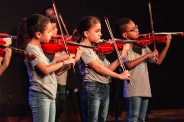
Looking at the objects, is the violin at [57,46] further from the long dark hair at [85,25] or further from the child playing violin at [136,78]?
the child playing violin at [136,78]

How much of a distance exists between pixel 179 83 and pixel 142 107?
1.95 metres

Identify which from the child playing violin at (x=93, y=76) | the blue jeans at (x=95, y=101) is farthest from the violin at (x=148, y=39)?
the blue jeans at (x=95, y=101)

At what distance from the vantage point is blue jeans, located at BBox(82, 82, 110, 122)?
298 cm

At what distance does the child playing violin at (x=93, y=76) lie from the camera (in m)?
2.99

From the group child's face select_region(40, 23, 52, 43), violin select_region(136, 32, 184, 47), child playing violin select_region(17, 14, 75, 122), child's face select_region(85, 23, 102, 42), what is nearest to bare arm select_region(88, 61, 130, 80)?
child's face select_region(85, 23, 102, 42)

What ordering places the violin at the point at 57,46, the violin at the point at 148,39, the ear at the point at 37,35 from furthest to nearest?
the violin at the point at 148,39
the violin at the point at 57,46
the ear at the point at 37,35

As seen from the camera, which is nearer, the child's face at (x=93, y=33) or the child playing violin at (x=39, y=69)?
the child playing violin at (x=39, y=69)

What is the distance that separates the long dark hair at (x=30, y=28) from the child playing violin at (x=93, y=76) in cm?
54

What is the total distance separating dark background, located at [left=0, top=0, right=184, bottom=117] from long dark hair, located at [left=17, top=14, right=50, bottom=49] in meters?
1.27

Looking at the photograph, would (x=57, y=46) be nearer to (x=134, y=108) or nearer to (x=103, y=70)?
(x=103, y=70)

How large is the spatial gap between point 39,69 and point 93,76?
636 mm

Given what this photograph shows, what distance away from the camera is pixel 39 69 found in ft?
8.36

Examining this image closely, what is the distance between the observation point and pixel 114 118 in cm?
486

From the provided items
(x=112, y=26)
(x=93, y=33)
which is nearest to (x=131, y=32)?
(x=93, y=33)
